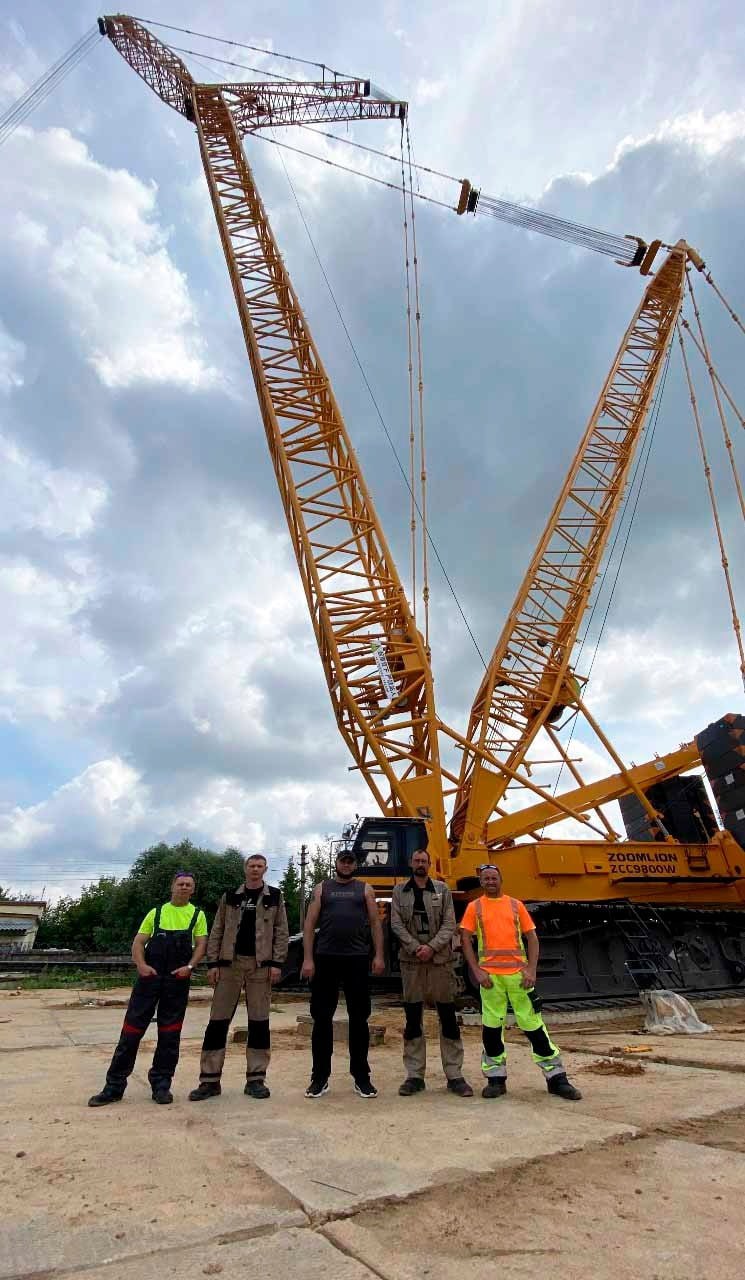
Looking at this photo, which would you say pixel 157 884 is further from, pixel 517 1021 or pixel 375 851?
pixel 517 1021

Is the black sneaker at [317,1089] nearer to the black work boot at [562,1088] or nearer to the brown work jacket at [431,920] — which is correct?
the brown work jacket at [431,920]

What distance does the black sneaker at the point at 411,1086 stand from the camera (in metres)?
4.09

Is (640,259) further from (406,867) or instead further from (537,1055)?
(537,1055)

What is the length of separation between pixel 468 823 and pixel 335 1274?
39.5 ft

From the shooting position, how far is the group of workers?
4.11 m

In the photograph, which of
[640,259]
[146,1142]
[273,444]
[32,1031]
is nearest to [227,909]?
[146,1142]

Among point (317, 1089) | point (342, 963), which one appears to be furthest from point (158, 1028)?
point (342, 963)

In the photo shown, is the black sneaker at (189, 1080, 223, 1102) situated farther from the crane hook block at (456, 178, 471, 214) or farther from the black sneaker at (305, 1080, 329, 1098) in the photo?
the crane hook block at (456, 178, 471, 214)

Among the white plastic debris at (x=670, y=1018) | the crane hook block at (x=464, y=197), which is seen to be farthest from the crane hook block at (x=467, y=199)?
the white plastic debris at (x=670, y=1018)

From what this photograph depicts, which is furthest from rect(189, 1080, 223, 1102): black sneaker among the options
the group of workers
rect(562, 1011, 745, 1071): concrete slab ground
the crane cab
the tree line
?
the tree line

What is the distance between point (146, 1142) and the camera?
306cm

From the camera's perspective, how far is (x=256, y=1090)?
161 inches

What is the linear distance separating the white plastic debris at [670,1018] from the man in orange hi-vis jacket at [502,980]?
332 centimetres

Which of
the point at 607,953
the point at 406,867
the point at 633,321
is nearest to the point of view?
the point at 607,953
